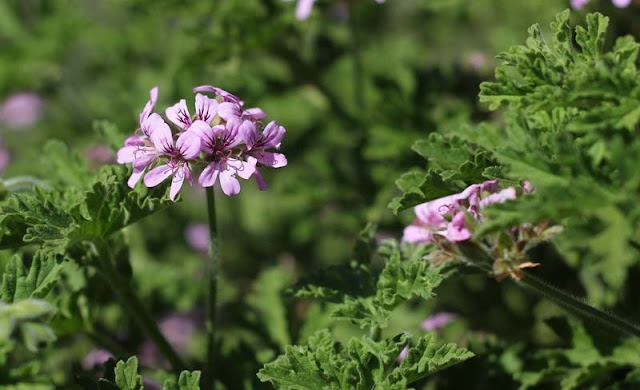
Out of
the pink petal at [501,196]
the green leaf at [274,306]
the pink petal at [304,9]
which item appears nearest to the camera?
the pink petal at [501,196]

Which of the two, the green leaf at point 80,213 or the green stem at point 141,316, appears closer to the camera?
the green leaf at point 80,213

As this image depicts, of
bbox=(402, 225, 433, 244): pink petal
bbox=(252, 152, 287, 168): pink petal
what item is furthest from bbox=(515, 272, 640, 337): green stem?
bbox=(252, 152, 287, 168): pink petal

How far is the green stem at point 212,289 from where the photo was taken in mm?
2799

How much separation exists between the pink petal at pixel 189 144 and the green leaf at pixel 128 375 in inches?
24.3

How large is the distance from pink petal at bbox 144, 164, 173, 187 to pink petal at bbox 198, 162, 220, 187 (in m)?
0.10

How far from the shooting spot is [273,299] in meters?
3.45

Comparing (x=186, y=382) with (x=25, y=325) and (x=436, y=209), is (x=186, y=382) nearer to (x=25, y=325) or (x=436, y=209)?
(x=25, y=325)

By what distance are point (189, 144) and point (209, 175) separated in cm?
11

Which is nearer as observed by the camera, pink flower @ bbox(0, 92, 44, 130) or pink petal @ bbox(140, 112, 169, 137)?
pink petal @ bbox(140, 112, 169, 137)

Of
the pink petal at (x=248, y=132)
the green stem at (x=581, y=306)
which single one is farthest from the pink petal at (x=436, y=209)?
the pink petal at (x=248, y=132)

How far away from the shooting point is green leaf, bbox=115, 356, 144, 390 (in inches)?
98.0

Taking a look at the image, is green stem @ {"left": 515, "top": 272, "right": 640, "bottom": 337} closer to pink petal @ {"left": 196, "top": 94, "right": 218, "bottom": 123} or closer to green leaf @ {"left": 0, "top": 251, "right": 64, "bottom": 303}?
pink petal @ {"left": 196, "top": 94, "right": 218, "bottom": 123}

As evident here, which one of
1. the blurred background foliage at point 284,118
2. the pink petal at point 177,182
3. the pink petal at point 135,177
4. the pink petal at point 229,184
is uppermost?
the blurred background foliage at point 284,118

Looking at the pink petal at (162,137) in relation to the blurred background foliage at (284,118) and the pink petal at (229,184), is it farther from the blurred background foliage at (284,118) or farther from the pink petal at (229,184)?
the blurred background foliage at (284,118)
